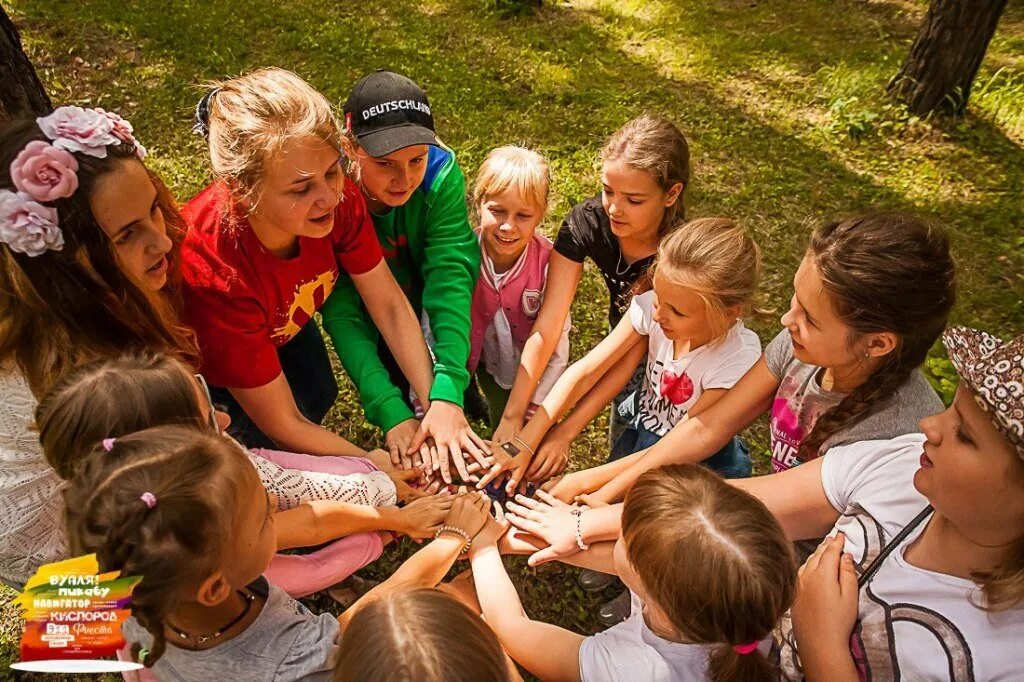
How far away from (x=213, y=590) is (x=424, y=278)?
171 centimetres

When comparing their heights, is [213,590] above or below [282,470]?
above

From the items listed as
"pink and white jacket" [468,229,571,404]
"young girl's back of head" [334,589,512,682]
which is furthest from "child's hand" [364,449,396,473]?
"young girl's back of head" [334,589,512,682]

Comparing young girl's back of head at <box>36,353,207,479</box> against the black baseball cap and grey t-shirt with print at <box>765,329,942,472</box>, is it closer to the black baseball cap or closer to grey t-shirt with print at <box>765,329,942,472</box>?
the black baseball cap

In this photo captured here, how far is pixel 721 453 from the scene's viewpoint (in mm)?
2744

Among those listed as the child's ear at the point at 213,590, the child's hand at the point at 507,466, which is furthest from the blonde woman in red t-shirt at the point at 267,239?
the child's ear at the point at 213,590

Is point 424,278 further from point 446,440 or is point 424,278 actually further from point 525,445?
point 525,445

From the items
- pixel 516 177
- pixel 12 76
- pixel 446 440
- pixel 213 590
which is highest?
pixel 516 177

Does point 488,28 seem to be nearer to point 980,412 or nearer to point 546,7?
point 546,7

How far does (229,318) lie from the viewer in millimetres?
2246

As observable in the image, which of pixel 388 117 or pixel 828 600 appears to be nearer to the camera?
pixel 828 600

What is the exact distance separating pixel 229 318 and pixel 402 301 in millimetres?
745

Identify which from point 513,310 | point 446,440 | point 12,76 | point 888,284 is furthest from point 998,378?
point 12,76

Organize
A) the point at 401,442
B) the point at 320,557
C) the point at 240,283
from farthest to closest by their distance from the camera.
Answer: the point at 401,442 → the point at 320,557 → the point at 240,283

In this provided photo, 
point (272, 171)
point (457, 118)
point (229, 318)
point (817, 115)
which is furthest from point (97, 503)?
point (817, 115)
